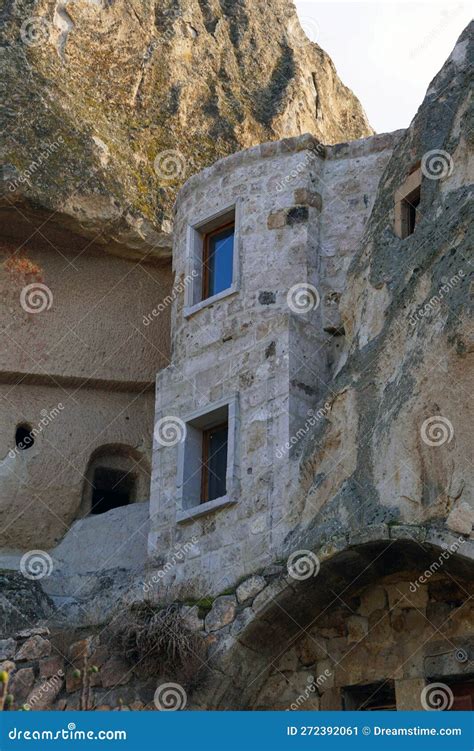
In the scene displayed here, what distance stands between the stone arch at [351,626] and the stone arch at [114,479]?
427 centimetres

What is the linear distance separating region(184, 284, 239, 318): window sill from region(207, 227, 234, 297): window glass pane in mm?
235

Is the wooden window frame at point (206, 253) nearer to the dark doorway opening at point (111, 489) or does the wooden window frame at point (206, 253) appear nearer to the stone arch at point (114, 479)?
the stone arch at point (114, 479)

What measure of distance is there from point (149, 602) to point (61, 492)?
349cm

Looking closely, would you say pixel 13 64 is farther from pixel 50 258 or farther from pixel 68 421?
pixel 68 421

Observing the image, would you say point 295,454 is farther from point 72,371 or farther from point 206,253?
point 72,371

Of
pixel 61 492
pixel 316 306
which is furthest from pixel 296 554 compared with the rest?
pixel 61 492

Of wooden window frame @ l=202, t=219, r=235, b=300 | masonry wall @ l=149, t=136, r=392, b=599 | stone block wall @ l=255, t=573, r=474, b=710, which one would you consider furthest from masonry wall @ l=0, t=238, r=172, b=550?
stone block wall @ l=255, t=573, r=474, b=710

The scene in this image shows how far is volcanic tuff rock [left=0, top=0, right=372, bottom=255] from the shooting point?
49.3ft

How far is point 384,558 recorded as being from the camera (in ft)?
35.9

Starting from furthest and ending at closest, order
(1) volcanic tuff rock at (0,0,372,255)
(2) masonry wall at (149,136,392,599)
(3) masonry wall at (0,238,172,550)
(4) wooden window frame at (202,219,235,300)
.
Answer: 1. (3) masonry wall at (0,238,172,550)
2. (1) volcanic tuff rock at (0,0,372,255)
3. (4) wooden window frame at (202,219,235,300)
4. (2) masonry wall at (149,136,392,599)

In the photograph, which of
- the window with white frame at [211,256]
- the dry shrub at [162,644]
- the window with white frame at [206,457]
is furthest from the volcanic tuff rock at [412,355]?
the window with white frame at [211,256]

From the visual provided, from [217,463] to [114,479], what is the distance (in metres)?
3.31

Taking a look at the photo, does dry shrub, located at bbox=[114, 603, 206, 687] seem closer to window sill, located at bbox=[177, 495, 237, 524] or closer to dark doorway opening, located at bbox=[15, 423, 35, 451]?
window sill, located at bbox=[177, 495, 237, 524]

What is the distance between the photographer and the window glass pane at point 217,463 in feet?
42.3
